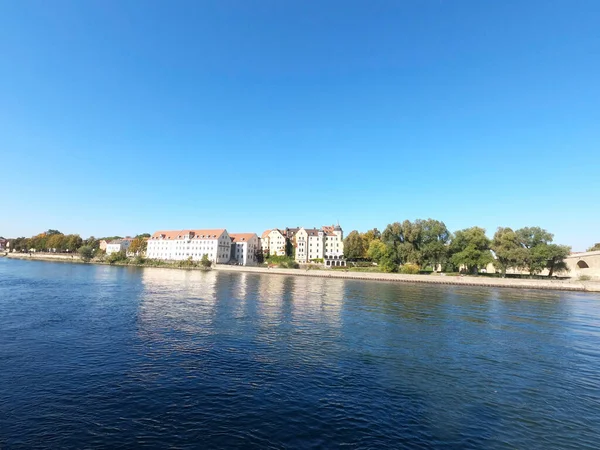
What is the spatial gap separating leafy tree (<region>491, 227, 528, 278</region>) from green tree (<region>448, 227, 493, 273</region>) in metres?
2.35

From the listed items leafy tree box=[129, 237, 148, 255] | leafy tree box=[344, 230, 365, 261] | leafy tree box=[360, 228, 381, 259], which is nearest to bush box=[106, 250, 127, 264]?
leafy tree box=[129, 237, 148, 255]

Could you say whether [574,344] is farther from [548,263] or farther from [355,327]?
[548,263]

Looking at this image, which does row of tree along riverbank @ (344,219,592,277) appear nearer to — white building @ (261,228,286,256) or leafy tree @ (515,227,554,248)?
leafy tree @ (515,227,554,248)

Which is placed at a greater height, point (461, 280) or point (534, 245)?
point (534, 245)

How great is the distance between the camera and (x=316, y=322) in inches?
1149

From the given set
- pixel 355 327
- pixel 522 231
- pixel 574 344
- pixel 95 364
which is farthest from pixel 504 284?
pixel 95 364

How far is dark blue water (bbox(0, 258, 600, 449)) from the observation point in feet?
35.8

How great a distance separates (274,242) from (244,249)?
13.9 metres

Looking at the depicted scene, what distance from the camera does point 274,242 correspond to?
143m

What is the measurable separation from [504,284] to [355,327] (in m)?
63.8

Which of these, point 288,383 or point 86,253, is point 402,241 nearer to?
point 288,383

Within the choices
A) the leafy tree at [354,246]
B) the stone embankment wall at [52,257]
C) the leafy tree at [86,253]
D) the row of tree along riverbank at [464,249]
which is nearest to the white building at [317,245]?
the leafy tree at [354,246]

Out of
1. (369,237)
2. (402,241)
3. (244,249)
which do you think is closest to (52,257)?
→ (244,249)

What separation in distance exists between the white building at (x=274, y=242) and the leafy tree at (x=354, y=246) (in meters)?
29.1
